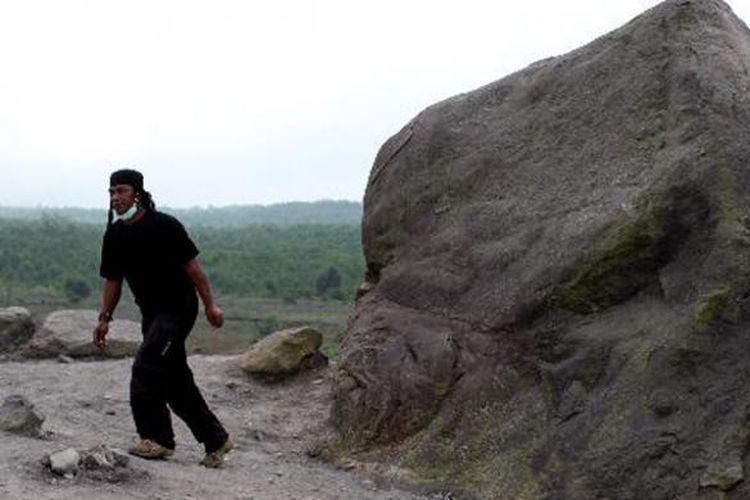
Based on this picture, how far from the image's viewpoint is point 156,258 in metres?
7.21

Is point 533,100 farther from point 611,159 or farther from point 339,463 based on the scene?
point 339,463

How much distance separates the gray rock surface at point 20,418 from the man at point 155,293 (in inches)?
36.1

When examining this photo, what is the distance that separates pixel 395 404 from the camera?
8773mm

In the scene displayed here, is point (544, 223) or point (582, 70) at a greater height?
point (582, 70)

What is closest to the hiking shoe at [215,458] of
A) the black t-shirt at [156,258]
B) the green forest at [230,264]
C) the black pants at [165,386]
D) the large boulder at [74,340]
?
the black pants at [165,386]

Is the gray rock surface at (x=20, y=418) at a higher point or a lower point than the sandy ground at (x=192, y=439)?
higher

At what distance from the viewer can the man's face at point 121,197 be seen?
7219mm

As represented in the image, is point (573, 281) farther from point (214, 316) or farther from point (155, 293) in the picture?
point (155, 293)

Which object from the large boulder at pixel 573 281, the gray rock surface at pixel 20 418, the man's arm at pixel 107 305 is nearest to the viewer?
the large boulder at pixel 573 281

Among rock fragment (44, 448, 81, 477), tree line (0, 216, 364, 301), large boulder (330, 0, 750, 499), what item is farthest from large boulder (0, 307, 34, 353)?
tree line (0, 216, 364, 301)

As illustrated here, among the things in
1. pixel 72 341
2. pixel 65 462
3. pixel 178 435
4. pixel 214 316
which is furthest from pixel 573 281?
pixel 72 341

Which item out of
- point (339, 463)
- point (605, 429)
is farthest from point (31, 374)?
point (605, 429)

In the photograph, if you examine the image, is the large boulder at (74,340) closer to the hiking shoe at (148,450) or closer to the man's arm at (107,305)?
the man's arm at (107,305)

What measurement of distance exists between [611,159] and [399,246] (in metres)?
2.22
